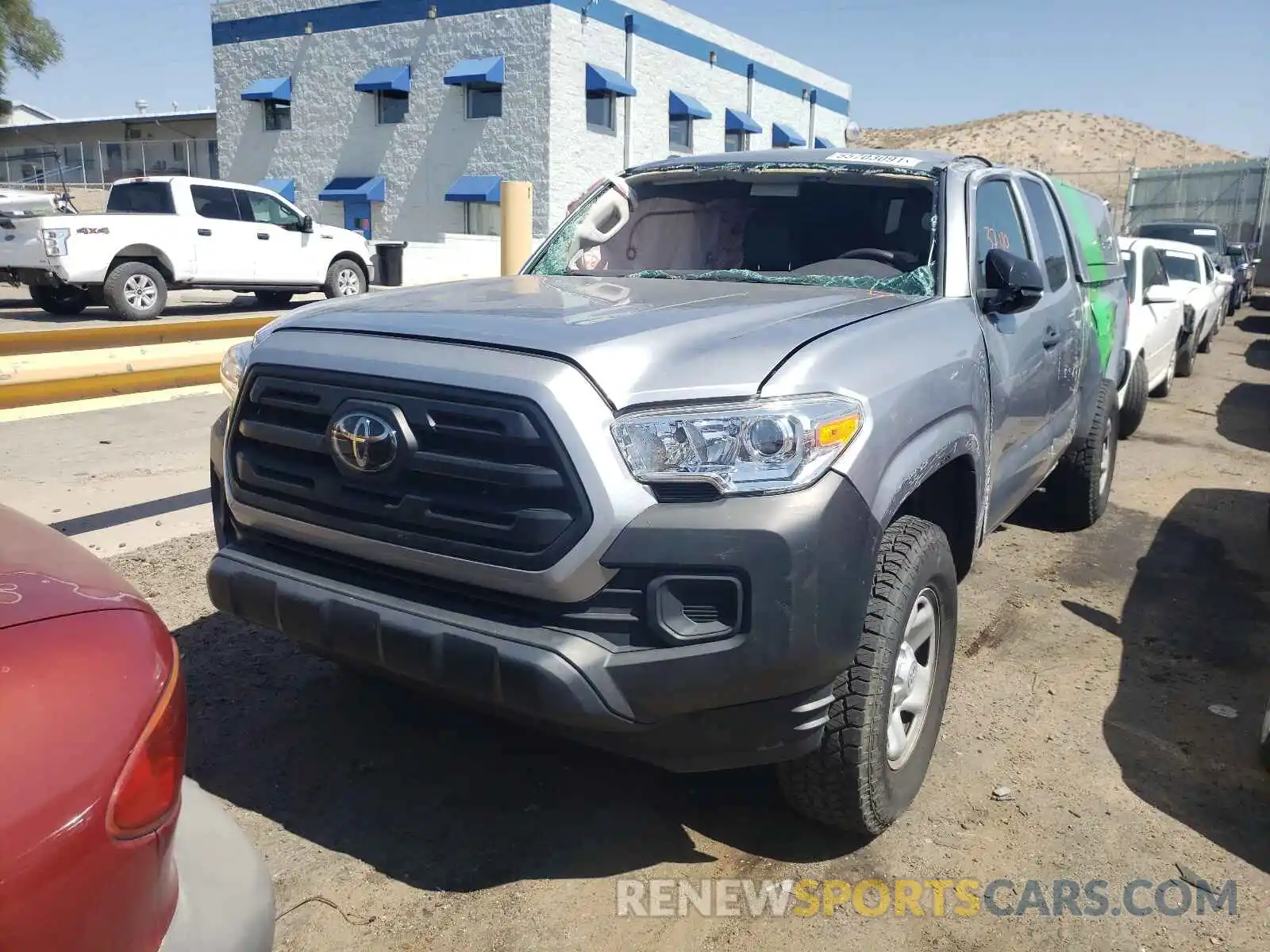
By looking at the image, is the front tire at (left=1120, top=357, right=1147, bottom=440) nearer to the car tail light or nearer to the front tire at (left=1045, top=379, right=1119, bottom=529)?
the front tire at (left=1045, top=379, right=1119, bottom=529)

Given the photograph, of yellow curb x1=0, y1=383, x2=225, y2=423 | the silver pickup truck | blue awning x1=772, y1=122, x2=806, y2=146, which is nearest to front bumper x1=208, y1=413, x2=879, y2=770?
the silver pickup truck

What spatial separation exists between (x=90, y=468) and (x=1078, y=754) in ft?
19.1

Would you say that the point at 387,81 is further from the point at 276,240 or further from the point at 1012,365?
the point at 1012,365

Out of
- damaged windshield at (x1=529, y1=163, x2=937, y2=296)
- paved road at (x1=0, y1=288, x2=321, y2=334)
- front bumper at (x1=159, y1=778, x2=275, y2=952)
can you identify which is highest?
damaged windshield at (x1=529, y1=163, x2=937, y2=296)

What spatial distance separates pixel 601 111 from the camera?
27938mm

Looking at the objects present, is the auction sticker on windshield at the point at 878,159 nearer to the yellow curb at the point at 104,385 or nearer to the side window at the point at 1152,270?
the yellow curb at the point at 104,385

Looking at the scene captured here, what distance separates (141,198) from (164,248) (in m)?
0.97

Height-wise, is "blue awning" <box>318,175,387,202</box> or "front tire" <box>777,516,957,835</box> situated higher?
"blue awning" <box>318,175,387,202</box>

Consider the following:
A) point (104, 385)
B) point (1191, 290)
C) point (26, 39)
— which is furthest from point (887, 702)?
point (26, 39)

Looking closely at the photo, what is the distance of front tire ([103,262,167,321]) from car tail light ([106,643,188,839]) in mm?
14055

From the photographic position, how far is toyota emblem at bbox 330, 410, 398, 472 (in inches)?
98.6

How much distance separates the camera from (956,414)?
306cm

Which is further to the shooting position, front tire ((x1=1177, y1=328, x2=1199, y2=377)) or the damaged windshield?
front tire ((x1=1177, y1=328, x2=1199, y2=377))

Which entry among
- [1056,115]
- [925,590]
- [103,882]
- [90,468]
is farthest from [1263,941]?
[1056,115]
